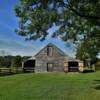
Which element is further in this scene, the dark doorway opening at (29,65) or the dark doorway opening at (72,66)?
the dark doorway opening at (29,65)

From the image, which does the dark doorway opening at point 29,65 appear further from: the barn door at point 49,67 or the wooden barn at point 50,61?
the barn door at point 49,67

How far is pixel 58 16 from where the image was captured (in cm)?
2548

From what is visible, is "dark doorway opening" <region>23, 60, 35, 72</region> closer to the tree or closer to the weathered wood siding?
the weathered wood siding

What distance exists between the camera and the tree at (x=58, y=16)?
2245 cm

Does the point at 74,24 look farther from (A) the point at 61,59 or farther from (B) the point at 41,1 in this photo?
(A) the point at 61,59

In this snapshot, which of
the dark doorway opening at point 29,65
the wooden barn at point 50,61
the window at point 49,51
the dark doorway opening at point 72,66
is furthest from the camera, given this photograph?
the window at point 49,51

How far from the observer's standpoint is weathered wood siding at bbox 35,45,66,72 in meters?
77.5

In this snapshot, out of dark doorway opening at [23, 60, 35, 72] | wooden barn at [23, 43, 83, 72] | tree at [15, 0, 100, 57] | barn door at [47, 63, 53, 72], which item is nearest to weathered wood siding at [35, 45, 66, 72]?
wooden barn at [23, 43, 83, 72]

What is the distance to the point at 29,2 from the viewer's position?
Result: 885 inches

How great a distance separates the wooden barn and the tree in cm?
4718

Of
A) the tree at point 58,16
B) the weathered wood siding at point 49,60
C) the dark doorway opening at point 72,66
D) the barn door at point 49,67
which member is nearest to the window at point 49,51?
the weathered wood siding at point 49,60

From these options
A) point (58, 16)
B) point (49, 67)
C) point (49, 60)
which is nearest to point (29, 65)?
point (49, 67)

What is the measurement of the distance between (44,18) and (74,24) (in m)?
4.01

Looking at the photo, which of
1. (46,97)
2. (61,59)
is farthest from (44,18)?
(61,59)
